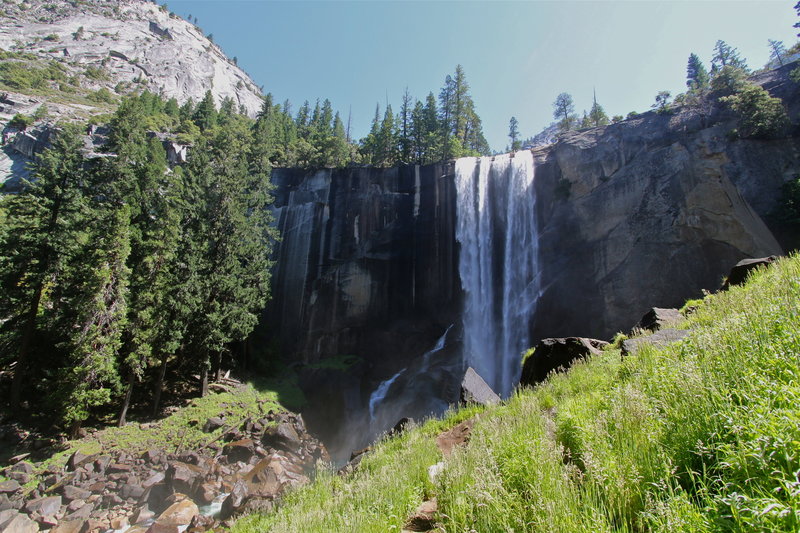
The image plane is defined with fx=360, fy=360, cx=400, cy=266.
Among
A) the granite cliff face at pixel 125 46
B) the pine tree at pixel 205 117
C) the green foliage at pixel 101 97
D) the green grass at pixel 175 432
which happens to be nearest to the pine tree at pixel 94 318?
the green grass at pixel 175 432

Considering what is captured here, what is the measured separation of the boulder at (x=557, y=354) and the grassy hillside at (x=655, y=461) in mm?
5683

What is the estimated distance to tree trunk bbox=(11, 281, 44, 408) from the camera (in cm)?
1950

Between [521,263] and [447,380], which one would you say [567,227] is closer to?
[521,263]

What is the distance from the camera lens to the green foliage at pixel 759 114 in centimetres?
2539

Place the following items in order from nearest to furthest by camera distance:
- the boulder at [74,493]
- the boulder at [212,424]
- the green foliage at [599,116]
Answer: the boulder at [74,493], the boulder at [212,424], the green foliage at [599,116]

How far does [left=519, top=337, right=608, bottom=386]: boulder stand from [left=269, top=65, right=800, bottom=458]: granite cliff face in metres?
16.8

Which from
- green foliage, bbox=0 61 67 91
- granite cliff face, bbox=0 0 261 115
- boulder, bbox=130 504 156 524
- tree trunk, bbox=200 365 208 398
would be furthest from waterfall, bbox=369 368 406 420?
granite cliff face, bbox=0 0 261 115

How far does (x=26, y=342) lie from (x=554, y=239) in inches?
1442

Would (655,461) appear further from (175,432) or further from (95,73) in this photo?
(95,73)

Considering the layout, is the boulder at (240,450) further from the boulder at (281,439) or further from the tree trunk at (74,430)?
the tree trunk at (74,430)

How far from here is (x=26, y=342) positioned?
20.3 m

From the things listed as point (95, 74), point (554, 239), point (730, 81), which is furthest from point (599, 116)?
point (95, 74)

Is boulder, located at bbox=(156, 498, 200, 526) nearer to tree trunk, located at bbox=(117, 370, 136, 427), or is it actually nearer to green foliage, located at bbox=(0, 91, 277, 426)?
green foliage, located at bbox=(0, 91, 277, 426)

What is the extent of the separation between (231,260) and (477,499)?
94.3ft
